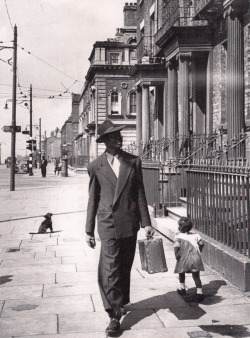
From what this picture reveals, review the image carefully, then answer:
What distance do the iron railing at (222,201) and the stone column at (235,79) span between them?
478 cm

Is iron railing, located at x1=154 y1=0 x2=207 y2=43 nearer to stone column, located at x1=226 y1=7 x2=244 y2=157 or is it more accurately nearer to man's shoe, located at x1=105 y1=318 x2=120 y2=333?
stone column, located at x1=226 y1=7 x2=244 y2=157

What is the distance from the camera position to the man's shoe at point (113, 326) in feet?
16.3

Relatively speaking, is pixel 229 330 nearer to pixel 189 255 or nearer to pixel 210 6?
pixel 189 255

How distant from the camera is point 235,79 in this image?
536 inches

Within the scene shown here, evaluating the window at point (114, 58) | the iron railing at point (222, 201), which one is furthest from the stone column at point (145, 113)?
the window at point (114, 58)

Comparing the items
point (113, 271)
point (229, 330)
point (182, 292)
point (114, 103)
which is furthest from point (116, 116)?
point (229, 330)

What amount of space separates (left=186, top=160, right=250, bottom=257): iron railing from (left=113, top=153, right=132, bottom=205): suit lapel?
2027 mm

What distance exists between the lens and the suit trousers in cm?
516

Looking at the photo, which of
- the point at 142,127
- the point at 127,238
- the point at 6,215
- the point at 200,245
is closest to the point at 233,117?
the point at 6,215

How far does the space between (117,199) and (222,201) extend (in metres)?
2.89

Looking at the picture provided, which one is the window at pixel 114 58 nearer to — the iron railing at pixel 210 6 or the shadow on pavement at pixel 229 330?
the iron railing at pixel 210 6

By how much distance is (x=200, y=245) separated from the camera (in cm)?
624

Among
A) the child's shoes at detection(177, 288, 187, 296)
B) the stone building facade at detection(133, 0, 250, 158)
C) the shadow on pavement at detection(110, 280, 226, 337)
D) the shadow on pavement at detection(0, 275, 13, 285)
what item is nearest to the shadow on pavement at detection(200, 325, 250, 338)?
the shadow on pavement at detection(110, 280, 226, 337)

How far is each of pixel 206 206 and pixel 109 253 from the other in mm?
3640
